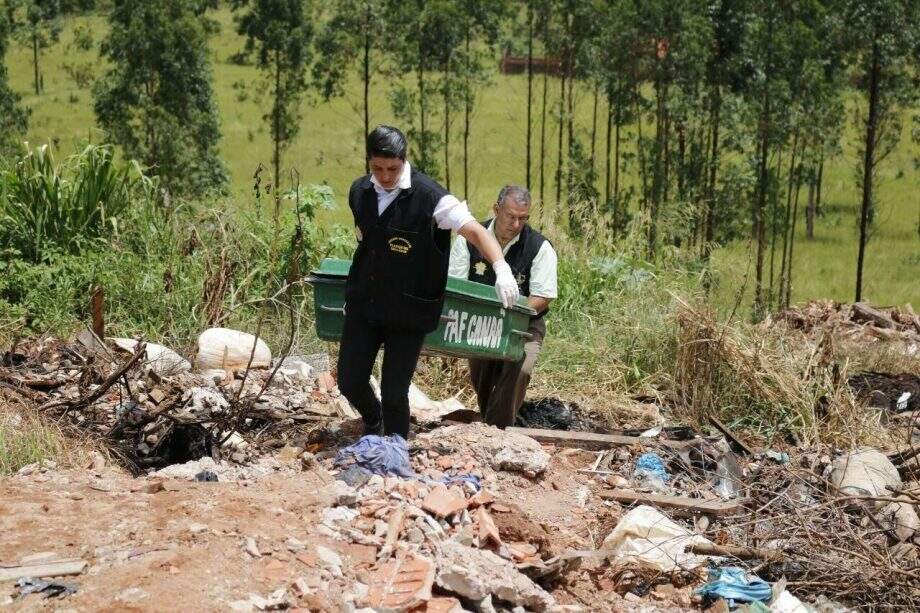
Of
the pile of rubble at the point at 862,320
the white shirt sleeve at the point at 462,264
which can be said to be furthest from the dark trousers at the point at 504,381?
the pile of rubble at the point at 862,320

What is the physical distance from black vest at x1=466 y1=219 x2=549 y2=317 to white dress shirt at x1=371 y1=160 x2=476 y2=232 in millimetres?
1411

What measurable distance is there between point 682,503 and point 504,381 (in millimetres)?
1278

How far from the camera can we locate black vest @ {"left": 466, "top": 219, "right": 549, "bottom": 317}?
662cm

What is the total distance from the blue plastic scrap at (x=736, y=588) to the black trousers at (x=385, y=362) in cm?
149

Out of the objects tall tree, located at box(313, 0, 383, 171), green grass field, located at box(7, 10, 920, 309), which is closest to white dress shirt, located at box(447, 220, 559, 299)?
tall tree, located at box(313, 0, 383, 171)

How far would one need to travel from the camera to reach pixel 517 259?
21.8 ft

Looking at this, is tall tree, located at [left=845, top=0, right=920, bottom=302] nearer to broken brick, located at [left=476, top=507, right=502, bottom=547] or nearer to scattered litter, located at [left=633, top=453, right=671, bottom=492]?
scattered litter, located at [left=633, top=453, right=671, bottom=492]

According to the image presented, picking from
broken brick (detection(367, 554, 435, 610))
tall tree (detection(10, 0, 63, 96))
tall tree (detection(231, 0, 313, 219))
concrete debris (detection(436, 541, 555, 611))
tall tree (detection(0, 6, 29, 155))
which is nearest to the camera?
broken brick (detection(367, 554, 435, 610))

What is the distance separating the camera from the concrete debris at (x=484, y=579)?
4.34m

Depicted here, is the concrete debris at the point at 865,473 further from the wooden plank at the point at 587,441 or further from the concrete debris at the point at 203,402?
the concrete debris at the point at 203,402

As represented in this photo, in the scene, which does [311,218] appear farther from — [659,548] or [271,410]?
[659,548]

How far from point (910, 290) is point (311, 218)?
647 inches

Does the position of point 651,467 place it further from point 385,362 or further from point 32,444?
point 32,444

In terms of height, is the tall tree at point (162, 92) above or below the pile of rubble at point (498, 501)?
above
